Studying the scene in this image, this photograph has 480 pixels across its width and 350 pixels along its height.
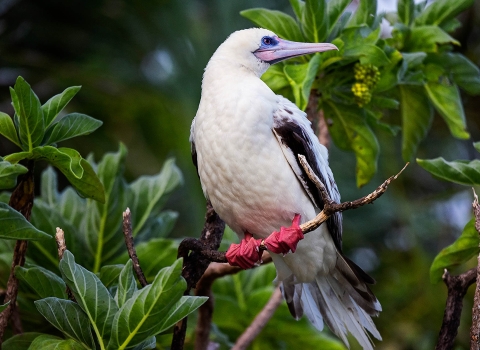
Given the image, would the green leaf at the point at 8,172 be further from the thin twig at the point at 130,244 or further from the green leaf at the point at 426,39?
the green leaf at the point at 426,39

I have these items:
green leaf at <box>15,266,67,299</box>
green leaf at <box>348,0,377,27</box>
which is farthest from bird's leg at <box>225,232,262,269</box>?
green leaf at <box>348,0,377,27</box>

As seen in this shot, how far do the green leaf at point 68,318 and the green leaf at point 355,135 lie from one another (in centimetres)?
216

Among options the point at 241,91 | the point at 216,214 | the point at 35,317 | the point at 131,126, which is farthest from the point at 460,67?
the point at 131,126

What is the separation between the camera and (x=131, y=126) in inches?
344

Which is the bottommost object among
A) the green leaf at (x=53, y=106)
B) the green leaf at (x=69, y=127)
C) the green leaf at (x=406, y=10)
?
the green leaf at (x=406, y=10)

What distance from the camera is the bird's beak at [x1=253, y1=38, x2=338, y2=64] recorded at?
4450mm

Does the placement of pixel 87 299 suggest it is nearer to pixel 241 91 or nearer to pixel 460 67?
pixel 241 91

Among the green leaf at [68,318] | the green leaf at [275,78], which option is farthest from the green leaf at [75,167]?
the green leaf at [275,78]

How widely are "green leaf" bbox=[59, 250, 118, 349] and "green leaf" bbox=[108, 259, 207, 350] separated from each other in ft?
0.28

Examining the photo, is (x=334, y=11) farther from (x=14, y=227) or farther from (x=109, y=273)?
(x=14, y=227)

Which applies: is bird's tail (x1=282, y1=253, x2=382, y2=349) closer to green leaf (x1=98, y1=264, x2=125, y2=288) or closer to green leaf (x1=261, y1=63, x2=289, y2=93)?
green leaf (x1=261, y1=63, x2=289, y2=93)

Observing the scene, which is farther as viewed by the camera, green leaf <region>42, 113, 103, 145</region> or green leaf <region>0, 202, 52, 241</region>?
green leaf <region>42, 113, 103, 145</region>

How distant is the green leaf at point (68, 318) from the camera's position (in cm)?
335

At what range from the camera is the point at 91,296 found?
3.37 meters
